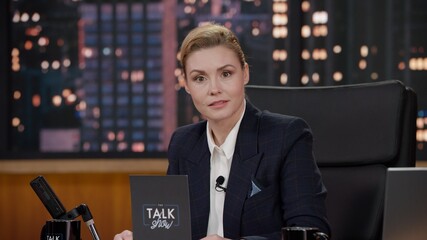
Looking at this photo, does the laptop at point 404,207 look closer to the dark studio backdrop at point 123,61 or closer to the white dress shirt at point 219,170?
the white dress shirt at point 219,170

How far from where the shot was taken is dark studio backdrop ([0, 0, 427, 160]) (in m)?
4.64

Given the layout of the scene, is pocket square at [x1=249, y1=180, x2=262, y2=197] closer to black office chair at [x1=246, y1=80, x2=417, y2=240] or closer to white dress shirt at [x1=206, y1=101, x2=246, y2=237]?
white dress shirt at [x1=206, y1=101, x2=246, y2=237]

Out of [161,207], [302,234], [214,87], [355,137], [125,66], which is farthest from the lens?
[125,66]

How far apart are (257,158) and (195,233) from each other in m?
0.26

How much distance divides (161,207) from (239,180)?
511mm

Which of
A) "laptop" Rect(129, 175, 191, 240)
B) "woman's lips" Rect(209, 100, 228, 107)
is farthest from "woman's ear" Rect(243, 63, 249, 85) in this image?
"laptop" Rect(129, 175, 191, 240)

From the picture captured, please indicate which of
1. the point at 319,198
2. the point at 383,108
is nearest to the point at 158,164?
the point at 383,108

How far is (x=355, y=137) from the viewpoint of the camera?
7.82 ft

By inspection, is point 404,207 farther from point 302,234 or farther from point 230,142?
point 230,142

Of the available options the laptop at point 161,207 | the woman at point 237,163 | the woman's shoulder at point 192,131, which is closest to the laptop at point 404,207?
the laptop at point 161,207

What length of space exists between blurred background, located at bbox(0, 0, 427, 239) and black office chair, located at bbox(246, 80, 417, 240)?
7.10ft

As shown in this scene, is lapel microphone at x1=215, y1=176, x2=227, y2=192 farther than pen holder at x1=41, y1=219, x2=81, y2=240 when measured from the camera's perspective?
Yes

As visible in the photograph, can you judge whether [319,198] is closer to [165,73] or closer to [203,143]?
[203,143]

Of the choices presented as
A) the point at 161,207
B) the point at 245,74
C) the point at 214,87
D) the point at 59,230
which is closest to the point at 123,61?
the point at 245,74
